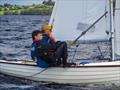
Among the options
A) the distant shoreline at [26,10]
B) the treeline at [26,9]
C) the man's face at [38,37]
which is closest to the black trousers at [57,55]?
the man's face at [38,37]

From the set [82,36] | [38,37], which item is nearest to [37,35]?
[38,37]

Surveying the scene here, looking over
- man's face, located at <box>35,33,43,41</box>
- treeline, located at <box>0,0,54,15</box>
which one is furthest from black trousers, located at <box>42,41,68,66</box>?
treeline, located at <box>0,0,54,15</box>

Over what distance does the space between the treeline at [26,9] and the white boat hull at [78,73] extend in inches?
4023

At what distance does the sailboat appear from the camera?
16.2m

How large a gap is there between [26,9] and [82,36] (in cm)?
11585

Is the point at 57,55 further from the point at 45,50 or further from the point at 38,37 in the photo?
the point at 38,37

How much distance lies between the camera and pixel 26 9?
435ft

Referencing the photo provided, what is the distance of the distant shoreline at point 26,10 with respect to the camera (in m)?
122

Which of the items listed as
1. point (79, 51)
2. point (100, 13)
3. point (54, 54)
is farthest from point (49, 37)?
point (79, 51)

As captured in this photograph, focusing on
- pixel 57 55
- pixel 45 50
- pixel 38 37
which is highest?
pixel 38 37

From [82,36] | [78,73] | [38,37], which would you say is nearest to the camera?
[78,73]

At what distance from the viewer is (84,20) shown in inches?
679

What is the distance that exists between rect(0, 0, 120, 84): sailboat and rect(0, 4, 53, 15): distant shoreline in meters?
102

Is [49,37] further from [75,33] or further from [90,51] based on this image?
[90,51]
